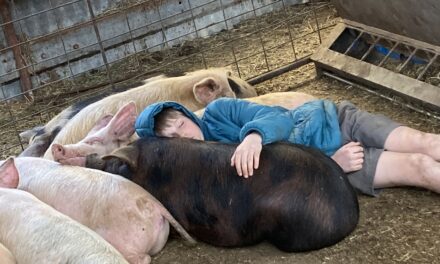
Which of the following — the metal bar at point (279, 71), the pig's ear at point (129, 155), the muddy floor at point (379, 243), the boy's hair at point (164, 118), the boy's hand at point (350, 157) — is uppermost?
the boy's hair at point (164, 118)

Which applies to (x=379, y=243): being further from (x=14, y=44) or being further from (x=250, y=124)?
(x=14, y=44)

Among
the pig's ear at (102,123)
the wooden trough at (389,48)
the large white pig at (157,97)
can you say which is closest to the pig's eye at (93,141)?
the pig's ear at (102,123)

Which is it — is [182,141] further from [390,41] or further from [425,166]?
[390,41]

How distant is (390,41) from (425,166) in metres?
1.54

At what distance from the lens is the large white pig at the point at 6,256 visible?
253 centimetres

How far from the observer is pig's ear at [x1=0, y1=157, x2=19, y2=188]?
3.04 metres

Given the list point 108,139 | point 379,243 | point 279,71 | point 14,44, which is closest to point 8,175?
point 108,139

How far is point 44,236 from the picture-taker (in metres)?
2.60

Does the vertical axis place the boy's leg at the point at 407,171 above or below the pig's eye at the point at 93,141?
below

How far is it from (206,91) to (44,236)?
1.62m

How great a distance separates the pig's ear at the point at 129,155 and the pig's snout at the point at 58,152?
278 millimetres

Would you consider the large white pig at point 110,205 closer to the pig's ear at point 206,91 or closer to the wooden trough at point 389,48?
the pig's ear at point 206,91

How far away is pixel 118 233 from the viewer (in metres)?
2.91

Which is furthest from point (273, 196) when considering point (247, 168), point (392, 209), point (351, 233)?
point (392, 209)
